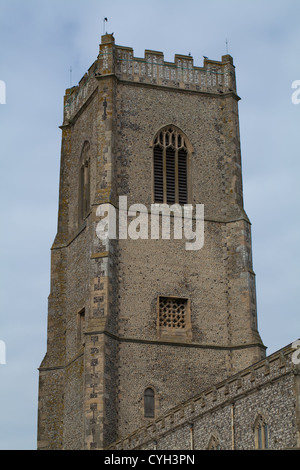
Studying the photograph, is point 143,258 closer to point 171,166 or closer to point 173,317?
point 173,317

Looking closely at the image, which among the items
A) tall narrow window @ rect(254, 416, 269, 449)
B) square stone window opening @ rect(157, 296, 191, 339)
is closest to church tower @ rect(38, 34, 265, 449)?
square stone window opening @ rect(157, 296, 191, 339)

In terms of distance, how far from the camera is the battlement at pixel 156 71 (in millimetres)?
42656

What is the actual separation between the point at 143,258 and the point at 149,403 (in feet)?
18.3

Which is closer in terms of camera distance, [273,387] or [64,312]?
[273,387]

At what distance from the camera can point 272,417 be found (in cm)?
2808

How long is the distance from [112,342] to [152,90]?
11003mm

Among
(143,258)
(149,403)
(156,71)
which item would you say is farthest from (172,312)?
(156,71)

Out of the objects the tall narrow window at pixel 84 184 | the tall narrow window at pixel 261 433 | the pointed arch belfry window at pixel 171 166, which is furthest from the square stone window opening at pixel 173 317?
the tall narrow window at pixel 261 433

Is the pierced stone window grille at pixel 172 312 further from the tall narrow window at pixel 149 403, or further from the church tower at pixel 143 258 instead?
the tall narrow window at pixel 149 403

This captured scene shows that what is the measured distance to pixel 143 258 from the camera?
40250 millimetres

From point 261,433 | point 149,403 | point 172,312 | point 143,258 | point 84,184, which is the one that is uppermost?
point 84,184

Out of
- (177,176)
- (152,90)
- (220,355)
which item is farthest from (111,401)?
(152,90)

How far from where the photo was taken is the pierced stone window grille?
39812mm

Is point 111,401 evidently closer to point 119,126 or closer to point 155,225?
point 155,225
